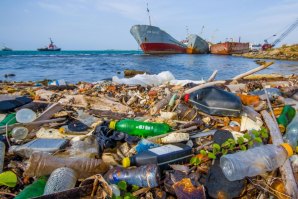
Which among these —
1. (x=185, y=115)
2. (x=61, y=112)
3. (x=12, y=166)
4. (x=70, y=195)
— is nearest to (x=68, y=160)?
(x=70, y=195)

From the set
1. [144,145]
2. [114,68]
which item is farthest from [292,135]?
[114,68]

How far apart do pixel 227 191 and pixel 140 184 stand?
29.3 inches

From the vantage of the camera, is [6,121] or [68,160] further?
[6,121]

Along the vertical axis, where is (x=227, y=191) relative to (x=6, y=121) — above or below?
below

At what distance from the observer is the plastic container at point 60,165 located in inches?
80.7

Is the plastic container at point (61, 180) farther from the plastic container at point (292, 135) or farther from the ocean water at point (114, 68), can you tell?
the ocean water at point (114, 68)

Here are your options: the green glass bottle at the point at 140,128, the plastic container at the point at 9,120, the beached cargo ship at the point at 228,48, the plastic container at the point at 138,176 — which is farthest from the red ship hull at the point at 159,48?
the plastic container at the point at 138,176

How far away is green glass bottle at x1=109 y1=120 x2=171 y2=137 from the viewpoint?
115 inches

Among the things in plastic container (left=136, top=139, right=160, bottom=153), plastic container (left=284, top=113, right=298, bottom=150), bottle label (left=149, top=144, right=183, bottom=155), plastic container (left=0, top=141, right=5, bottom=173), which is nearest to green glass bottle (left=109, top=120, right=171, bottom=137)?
plastic container (left=136, top=139, right=160, bottom=153)

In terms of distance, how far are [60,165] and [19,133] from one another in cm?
112

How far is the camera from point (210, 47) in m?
57.1

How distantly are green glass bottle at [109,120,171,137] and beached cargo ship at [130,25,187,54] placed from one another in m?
37.2

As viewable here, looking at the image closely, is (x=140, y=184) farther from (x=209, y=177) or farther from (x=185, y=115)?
(x=185, y=115)

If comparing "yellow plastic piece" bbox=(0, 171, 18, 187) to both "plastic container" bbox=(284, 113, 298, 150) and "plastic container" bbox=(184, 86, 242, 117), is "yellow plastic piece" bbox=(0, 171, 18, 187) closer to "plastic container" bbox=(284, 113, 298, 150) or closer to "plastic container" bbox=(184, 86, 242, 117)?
"plastic container" bbox=(184, 86, 242, 117)
